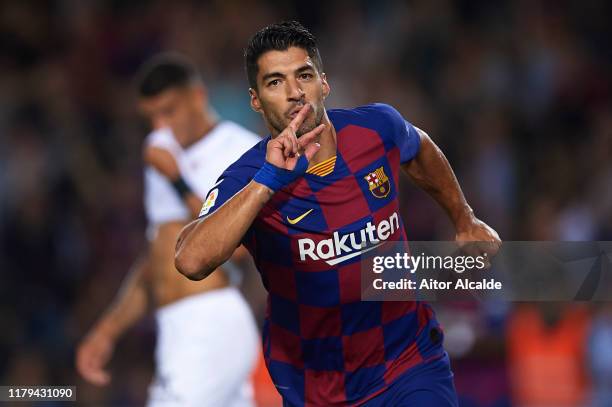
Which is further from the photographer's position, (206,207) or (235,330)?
(235,330)

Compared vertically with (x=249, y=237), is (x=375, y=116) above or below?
above

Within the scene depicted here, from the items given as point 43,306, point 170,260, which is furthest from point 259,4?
point 170,260

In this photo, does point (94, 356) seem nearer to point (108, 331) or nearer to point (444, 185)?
point (108, 331)

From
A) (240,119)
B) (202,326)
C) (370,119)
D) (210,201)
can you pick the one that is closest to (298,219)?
(210,201)

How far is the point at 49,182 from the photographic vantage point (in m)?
10.5

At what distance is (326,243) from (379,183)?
350 mm

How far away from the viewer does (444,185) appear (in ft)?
15.9

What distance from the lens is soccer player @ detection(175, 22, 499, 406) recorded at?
4234 mm

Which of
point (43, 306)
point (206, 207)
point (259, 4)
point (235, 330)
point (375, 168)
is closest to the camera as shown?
point (206, 207)

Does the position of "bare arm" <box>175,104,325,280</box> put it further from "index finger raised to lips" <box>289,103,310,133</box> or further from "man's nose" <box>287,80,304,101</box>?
"man's nose" <box>287,80,304,101</box>

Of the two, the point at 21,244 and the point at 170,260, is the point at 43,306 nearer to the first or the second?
the point at 21,244

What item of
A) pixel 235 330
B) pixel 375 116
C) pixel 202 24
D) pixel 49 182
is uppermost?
pixel 202 24

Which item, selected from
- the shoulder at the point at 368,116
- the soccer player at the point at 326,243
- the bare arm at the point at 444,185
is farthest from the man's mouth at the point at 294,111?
the bare arm at the point at 444,185

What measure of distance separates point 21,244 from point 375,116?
634 cm
